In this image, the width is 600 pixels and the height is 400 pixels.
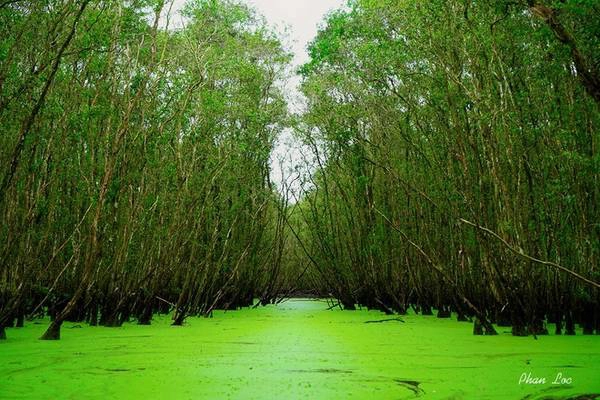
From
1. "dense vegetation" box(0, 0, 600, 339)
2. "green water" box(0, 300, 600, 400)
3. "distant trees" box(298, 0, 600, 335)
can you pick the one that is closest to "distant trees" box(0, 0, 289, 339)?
"dense vegetation" box(0, 0, 600, 339)

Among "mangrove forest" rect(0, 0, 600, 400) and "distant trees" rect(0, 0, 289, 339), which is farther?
"distant trees" rect(0, 0, 289, 339)

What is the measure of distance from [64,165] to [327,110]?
5496 millimetres

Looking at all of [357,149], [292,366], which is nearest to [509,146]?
[292,366]

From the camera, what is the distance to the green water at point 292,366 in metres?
2.73

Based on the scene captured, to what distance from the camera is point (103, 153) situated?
7.28 metres

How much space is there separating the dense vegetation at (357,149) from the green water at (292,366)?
0.65m

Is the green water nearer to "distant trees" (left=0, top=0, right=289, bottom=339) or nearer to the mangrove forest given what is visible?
the mangrove forest

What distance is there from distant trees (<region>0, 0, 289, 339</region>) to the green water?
1.02 meters

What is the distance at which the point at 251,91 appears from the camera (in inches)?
474

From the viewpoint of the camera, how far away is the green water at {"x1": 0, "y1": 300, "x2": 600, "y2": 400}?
273 centimetres

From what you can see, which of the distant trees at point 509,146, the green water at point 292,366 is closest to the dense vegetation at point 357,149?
the distant trees at point 509,146

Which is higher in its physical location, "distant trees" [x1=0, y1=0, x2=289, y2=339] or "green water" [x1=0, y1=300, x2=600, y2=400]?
"distant trees" [x1=0, y1=0, x2=289, y2=339]

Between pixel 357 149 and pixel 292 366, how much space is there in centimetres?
631

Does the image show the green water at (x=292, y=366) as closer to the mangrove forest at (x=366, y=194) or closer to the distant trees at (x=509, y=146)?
the mangrove forest at (x=366, y=194)
